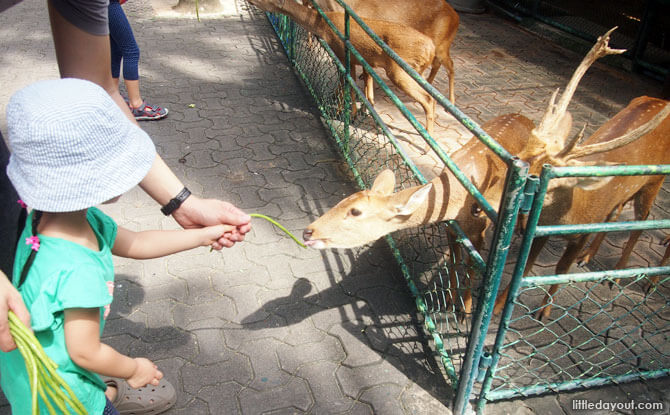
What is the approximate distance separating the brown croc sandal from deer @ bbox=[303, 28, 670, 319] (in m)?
1.02

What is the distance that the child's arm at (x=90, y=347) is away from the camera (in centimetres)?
149

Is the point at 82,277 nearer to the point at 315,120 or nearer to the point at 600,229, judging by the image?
the point at 600,229

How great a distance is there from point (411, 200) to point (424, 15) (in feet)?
12.5

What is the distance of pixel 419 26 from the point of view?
18.2 ft

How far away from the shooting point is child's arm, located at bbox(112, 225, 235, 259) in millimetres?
1885

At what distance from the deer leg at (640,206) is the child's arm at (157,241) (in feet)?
9.48

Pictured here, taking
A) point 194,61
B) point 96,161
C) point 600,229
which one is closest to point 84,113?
point 96,161

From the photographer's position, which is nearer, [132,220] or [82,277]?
[82,277]

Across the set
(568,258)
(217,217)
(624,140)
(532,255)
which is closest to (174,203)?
(217,217)

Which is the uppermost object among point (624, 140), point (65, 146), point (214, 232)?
point (65, 146)

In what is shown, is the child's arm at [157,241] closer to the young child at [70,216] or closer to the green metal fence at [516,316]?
the young child at [70,216]

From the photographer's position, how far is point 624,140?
223 cm

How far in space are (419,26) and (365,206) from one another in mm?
3639

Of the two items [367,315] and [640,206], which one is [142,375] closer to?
[367,315]
